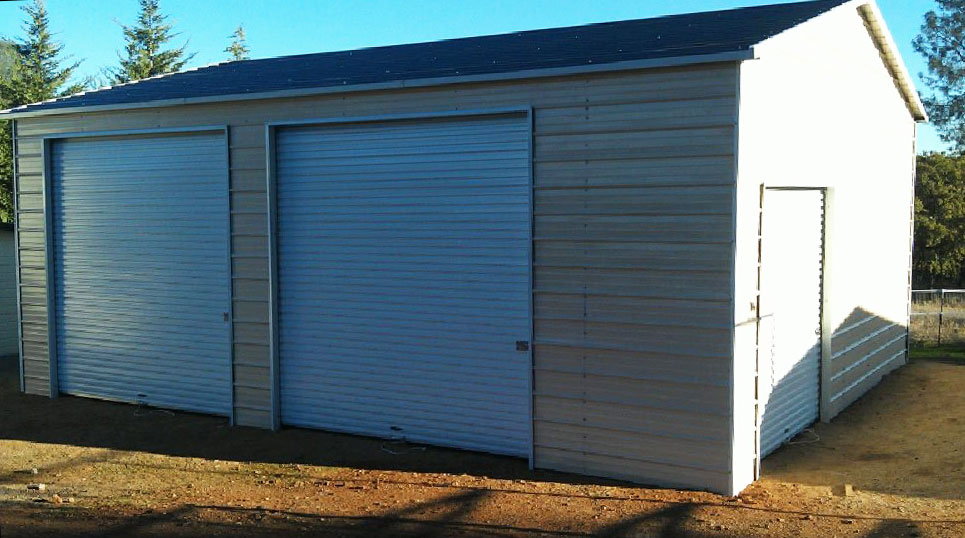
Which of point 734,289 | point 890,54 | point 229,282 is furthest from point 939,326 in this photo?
point 229,282

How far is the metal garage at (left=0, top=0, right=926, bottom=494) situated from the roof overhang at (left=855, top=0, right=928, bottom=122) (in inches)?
3.2

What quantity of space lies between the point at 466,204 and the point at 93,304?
20.0 feet

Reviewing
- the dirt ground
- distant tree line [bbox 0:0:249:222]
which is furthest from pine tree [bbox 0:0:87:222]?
the dirt ground

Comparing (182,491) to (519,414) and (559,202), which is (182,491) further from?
(559,202)

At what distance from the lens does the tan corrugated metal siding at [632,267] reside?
8719mm

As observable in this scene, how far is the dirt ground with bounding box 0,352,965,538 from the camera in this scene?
7953 mm

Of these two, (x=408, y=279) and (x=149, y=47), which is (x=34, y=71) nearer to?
(x=149, y=47)

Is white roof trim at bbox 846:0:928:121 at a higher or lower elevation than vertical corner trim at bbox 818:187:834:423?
higher

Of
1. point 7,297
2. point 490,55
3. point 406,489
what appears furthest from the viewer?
Answer: point 7,297

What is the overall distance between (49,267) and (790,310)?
992 centimetres

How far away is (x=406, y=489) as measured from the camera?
9.10m

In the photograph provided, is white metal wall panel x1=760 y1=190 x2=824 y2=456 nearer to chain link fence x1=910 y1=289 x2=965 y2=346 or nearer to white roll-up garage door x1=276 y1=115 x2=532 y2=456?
white roll-up garage door x1=276 y1=115 x2=532 y2=456

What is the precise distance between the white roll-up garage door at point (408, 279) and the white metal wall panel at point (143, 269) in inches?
46.2

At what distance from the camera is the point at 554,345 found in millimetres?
A: 9594
